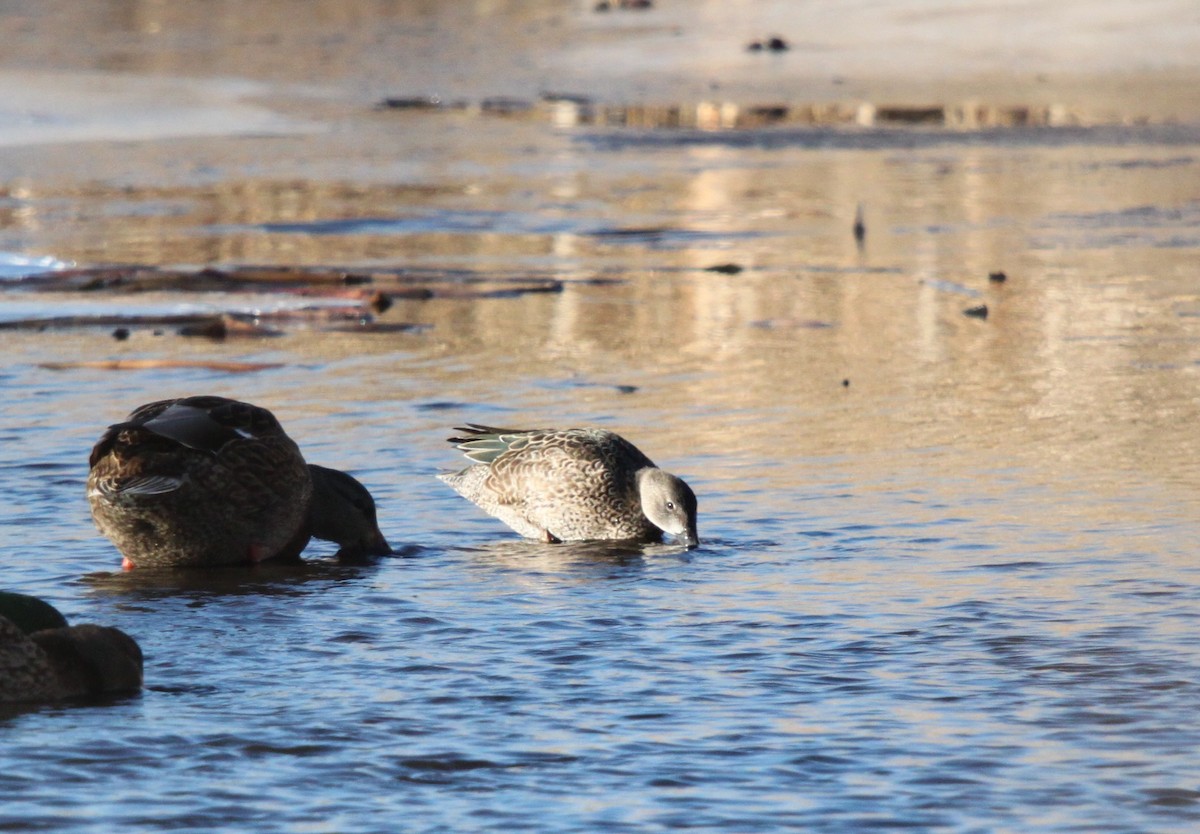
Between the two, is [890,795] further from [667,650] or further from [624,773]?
[667,650]

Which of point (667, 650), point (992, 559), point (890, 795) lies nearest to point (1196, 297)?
point (992, 559)

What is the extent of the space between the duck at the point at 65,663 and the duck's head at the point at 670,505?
115 inches

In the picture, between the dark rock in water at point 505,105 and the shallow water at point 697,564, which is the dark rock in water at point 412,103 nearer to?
the dark rock in water at point 505,105

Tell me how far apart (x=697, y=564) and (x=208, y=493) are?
6.87ft

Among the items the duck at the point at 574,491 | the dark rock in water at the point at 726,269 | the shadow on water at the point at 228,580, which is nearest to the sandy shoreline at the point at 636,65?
the dark rock in water at the point at 726,269

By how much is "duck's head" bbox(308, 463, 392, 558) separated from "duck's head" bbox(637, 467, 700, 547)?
1.20 m

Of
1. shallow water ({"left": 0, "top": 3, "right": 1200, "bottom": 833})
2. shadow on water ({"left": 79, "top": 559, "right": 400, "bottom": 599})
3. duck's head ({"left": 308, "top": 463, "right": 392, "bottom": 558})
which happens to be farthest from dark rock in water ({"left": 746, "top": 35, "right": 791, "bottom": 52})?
shadow on water ({"left": 79, "top": 559, "right": 400, "bottom": 599})

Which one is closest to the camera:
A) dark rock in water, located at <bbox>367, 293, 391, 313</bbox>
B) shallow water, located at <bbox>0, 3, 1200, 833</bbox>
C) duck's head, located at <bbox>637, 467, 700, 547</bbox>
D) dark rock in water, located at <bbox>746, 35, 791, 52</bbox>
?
shallow water, located at <bbox>0, 3, 1200, 833</bbox>

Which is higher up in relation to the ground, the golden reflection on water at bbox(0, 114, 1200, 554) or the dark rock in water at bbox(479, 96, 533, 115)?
the dark rock in water at bbox(479, 96, 533, 115)

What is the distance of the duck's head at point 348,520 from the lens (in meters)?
9.03

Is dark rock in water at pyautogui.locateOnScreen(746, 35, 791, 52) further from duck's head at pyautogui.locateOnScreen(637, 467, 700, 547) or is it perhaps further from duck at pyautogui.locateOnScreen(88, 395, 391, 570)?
duck at pyautogui.locateOnScreen(88, 395, 391, 570)

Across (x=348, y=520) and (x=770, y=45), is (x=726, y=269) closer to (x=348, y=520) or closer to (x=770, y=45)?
(x=348, y=520)

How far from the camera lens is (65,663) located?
6.79 metres

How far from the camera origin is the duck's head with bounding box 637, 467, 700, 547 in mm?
9133
